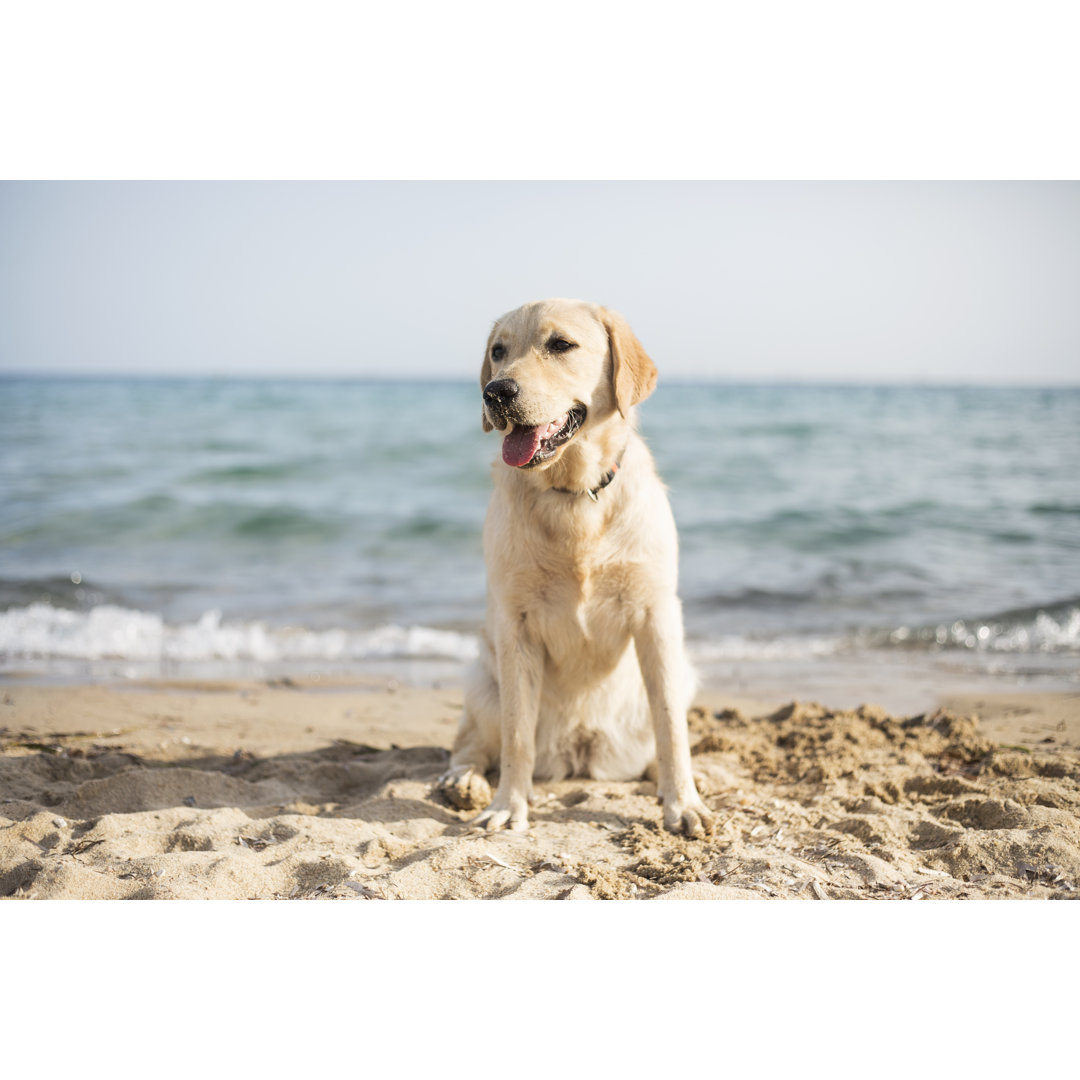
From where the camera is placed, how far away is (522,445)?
118 inches

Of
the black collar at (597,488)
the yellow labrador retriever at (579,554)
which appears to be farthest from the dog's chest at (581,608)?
the black collar at (597,488)

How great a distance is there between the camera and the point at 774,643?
21.2 feet

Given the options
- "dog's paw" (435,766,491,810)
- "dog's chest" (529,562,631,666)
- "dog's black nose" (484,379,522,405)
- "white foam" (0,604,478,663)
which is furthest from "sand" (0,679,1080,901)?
"dog's black nose" (484,379,522,405)

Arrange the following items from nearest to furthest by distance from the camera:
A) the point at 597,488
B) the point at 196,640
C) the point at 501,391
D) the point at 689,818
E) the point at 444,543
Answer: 1. the point at 501,391
2. the point at 689,818
3. the point at 597,488
4. the point at 196,640
5. the point at 444,543

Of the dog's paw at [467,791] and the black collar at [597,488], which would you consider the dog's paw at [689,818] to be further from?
the black collar at [597,488]

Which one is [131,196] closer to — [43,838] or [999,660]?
[43,838]

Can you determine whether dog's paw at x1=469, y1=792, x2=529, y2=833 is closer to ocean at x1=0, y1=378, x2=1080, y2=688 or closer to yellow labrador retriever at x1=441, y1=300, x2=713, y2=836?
yellow labrador retriever at x1=441, y1=300, x2=713, y2=836

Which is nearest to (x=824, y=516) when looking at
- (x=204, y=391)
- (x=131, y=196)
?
(x=131, y=196)

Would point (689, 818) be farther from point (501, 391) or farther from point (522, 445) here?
point (501, 391)

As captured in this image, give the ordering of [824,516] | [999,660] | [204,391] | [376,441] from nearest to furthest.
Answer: [999,660] < [824,516] < [376,441] < [204,391]

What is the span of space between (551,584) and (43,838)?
6.16ft

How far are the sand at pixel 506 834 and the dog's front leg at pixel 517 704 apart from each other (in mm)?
171

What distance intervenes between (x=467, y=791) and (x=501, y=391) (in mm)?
1535

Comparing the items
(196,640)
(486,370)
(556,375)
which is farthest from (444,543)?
(556,375)
